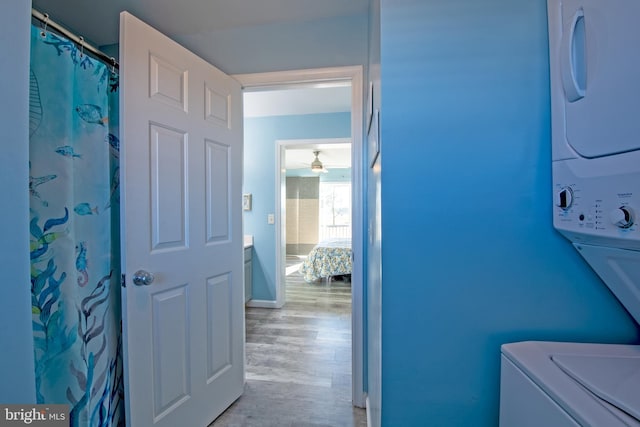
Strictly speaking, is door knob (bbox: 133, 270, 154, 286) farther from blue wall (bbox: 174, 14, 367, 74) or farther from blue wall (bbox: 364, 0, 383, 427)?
blue wall (bbox: 174, 14, 367, 74)

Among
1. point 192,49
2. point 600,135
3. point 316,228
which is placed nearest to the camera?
point 600,135

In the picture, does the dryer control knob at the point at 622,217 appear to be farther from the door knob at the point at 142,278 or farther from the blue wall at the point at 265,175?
the blue wall at the point at 265,175

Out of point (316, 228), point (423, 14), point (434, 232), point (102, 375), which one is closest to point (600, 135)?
point (434, 232)

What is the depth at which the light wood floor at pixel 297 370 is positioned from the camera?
5.16 ft

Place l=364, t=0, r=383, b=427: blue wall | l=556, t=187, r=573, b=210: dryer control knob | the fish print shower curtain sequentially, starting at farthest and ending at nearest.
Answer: the fish print shower curtain, l=364, t=0, r=383, b=427: blue wall, l=556, t=187, r=573, b=210: dryer control knob

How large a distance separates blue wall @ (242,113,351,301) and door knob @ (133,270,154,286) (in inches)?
87.4

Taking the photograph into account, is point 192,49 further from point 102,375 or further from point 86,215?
point 102,375

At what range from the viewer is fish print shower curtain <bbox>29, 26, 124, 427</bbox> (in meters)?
0.99

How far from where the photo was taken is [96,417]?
3.81 feet

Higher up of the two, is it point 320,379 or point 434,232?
point 434,232

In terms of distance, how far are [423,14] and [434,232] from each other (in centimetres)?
65

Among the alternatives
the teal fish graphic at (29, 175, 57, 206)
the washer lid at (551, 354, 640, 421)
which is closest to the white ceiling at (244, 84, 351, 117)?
the teal fish graphic at (29, 175, 57, 206)

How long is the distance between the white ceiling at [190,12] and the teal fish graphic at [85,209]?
4.06 ft

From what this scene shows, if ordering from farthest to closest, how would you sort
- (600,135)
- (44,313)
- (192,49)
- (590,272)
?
(192,49) < (44,313) < (590,272) < (600,135)
